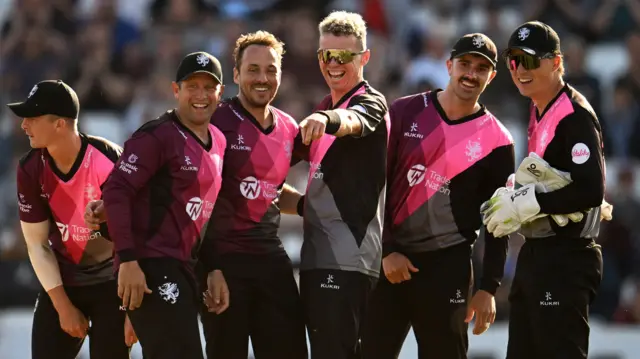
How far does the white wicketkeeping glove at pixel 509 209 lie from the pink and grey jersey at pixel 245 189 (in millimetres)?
1470

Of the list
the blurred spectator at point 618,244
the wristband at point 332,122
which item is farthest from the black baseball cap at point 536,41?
the blurred spectator at point 618,244

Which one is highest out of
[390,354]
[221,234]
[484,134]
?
[484,134]

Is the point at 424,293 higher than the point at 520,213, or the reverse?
the point at 520,213

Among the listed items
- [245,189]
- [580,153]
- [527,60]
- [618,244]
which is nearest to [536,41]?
[527,60]

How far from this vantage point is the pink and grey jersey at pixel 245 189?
25.9 feet

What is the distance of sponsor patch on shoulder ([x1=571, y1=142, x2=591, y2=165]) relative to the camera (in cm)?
742

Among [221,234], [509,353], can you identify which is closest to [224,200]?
[221,234]

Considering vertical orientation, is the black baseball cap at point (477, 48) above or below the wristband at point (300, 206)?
above

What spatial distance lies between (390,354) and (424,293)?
50 cm

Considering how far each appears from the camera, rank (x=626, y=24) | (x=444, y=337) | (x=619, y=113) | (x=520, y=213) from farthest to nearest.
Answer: (x=626, y=24) < (x=619, y=113) < (x=444, y=337) < (x=520, y=213)

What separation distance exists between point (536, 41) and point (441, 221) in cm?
143

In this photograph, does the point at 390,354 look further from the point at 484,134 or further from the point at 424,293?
the point at 484,134

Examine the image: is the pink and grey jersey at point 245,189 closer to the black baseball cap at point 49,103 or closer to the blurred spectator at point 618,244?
the black baseball cap at point 49,103

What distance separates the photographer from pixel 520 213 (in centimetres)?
756
